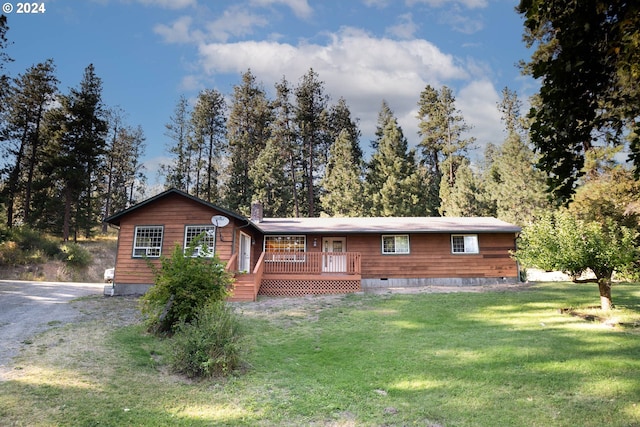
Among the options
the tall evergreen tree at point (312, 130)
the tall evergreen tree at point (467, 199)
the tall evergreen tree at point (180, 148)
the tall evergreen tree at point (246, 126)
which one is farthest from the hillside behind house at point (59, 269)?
the tall evergreen tree at point (467, 199)

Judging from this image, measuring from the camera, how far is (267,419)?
4438 mm

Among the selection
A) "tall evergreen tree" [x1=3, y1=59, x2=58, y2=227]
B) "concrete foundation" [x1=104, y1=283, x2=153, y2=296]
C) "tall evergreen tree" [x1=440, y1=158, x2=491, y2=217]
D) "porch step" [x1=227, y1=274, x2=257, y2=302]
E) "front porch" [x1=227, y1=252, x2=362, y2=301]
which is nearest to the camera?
"porch step" [x1=227, y1=274, x2=257, y2=302]

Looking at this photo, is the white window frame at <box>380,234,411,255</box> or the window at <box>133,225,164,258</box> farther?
the white window frame at <box>380,234,411,255</box>

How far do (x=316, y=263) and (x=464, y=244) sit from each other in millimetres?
7034

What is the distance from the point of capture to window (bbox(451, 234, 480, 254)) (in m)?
17.0

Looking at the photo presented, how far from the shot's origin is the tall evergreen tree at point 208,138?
3525 cm

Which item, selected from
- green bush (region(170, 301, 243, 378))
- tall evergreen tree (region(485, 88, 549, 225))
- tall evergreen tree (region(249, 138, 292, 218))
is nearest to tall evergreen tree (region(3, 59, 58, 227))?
tall evergreen tree (region(249, 138, 292, 218))

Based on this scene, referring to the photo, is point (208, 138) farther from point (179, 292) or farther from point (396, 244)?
point (179, 292)

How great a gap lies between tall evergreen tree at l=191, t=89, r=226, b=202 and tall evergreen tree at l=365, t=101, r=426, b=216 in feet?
48.3

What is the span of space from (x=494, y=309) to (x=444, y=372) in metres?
6.04

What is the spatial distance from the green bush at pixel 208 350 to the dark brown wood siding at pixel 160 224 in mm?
8238

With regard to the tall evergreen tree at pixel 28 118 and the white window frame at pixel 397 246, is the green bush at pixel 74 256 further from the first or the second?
the white window frame at pixel 397 246

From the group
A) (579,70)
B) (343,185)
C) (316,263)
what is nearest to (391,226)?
(316,263)

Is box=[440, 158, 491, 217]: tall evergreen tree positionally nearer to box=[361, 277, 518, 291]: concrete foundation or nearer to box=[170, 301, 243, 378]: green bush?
box=[361, 277, 518, 291]: concrete foundation
